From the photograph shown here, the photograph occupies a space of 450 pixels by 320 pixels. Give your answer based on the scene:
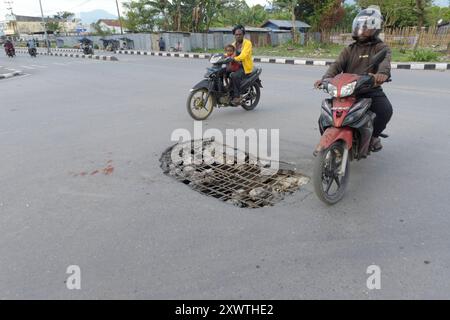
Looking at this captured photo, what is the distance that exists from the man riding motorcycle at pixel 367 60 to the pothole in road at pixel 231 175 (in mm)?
962

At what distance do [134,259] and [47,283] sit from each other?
0.52m

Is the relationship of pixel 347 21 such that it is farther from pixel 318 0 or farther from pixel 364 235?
pixel 364 235

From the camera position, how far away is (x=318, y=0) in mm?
29266

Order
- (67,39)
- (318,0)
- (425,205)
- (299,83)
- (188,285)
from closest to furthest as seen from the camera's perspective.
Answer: (188,285) → (425,205) → (299,83) → (318,0) → (67,39)

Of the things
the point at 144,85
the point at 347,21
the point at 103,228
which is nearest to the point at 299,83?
the point at 144,85

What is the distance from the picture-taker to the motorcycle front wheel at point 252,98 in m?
6.55

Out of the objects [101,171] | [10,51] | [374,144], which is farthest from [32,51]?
[374,144]

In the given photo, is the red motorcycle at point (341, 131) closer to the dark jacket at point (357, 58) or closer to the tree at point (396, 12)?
the dark jacket at point (357, 58)

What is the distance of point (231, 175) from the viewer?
360 centimetres

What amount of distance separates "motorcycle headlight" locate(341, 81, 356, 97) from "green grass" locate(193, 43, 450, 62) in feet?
43.9

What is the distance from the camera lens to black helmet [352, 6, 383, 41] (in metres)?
3.20

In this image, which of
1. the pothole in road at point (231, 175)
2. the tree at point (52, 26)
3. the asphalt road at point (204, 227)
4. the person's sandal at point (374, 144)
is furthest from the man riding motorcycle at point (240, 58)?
the tree at point (52, 26)

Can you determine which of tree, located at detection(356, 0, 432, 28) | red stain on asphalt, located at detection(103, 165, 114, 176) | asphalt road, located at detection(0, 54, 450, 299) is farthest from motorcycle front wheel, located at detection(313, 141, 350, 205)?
tree, located at detection(356, 0, 432, 28)

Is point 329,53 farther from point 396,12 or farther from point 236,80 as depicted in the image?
point 396,12
